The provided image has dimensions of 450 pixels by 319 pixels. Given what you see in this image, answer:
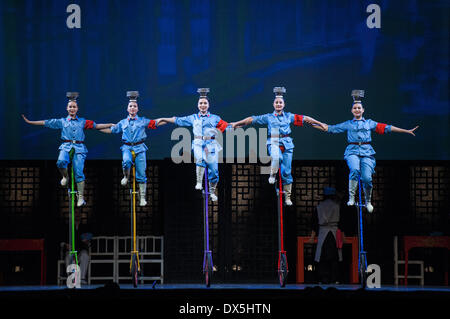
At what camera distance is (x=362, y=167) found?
1061 cm

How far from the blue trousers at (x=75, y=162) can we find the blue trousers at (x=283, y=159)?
2.47m

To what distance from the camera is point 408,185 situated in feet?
38.4

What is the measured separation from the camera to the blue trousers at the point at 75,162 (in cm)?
1064

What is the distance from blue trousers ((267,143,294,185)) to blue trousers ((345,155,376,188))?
2.63ft

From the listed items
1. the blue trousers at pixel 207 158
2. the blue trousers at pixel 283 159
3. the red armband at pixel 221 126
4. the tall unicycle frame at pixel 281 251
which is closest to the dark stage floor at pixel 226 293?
the tall unicycle frame at pixel 281 251

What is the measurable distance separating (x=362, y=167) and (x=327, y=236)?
1109 millimetres

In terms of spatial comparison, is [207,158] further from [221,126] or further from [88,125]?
[88,125]

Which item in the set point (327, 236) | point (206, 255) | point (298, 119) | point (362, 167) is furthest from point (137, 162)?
point (362, 167)

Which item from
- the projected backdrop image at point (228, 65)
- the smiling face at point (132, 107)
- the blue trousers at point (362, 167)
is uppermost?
the projected backdrop image at point (228, 65)

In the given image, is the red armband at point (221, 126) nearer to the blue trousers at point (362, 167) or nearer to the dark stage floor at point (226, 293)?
the blue trousers at point (362, 167)

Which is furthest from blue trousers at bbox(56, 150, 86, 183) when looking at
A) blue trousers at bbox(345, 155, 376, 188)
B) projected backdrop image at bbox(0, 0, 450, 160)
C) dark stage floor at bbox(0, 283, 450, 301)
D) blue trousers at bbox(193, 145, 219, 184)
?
blue trousers at bbox(345, 155, 376, 188)

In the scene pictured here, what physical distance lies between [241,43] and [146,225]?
3007 mm

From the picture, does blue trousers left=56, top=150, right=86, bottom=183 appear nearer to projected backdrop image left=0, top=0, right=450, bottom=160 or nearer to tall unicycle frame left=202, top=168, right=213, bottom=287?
projected backdrop image left=0, top=0, right=450, bottom=160
